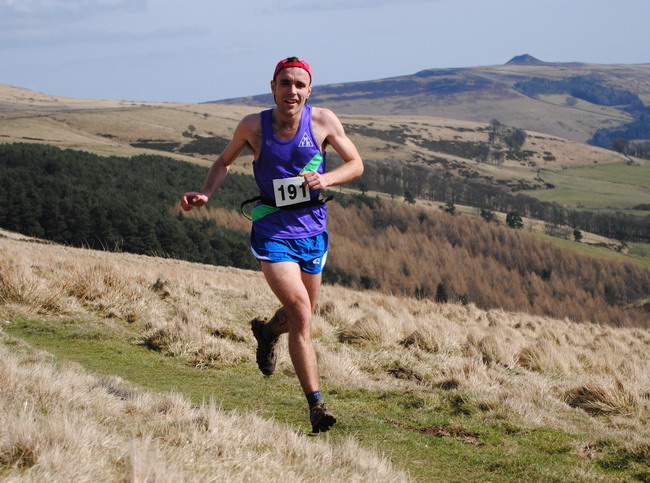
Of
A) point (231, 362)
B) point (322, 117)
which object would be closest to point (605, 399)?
point (231, 362)

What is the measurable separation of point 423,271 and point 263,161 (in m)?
Result: 79.9

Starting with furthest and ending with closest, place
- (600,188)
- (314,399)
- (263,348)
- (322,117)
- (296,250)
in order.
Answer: (600,188) < (263,348) < (322,117) < (296,250) < (314,399)

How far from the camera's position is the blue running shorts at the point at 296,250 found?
5.42 m

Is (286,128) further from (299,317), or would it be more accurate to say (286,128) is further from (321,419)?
(321,419)

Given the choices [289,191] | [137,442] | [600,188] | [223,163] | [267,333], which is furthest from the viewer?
[600,188]

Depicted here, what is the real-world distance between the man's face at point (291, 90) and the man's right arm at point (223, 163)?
0.87 feet

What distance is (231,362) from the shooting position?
846cm

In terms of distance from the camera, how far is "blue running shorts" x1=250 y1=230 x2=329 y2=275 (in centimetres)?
542

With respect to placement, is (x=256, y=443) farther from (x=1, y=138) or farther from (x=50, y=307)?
(x=1, y=138)

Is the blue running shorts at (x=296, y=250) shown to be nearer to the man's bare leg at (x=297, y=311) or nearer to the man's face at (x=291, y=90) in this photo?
A: the man's bare leg at (x=297, y=311)

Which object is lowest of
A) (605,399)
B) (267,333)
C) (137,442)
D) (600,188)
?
(600,188)

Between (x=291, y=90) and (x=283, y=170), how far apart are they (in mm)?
598

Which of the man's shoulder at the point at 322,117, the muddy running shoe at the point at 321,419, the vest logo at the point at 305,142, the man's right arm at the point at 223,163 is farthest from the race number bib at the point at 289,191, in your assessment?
the muddy running shoe at the point at 321,419

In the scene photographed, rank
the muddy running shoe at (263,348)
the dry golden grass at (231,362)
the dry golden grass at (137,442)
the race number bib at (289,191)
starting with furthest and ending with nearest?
1. the muddy running shoe at (263,348)
2. the race number bib at (289,191)
3. the dry golden grass at (231,362)
4. the dry golden grass at (137,442)
